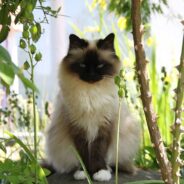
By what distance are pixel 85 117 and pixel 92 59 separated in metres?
0.34

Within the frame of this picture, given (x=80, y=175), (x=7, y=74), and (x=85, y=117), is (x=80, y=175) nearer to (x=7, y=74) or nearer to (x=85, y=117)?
(x=85, y=117)

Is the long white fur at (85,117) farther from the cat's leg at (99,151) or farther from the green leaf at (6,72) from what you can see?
the green leaf at (6,72)

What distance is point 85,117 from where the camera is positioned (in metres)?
2.38

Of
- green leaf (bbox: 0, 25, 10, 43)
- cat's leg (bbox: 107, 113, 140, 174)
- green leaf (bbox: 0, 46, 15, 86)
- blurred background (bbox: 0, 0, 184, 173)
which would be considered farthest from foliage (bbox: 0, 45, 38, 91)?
blurred background (bbox: 0, 0, 184, 173)

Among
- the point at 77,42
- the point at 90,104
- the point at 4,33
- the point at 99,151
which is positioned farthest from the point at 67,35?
the point at 4,33

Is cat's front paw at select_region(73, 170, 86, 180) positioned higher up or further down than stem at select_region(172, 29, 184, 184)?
further down

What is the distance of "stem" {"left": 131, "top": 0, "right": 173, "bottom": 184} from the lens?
1.10m

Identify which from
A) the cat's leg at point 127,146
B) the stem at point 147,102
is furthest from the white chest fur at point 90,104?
the stem at point 147,102

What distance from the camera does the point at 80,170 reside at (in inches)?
94.2

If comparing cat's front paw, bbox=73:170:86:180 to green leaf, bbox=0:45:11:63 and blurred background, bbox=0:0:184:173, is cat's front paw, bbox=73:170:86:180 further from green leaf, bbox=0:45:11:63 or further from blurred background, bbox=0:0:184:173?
green leaf, bbox=0:45:11:63

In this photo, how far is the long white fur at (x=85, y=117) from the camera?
2383 millimetres

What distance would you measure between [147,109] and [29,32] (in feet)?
1.24

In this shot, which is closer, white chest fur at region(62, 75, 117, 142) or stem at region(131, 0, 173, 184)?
stem at region(131, 0, 173, 184)

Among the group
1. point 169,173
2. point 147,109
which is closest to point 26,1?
point 147,109
